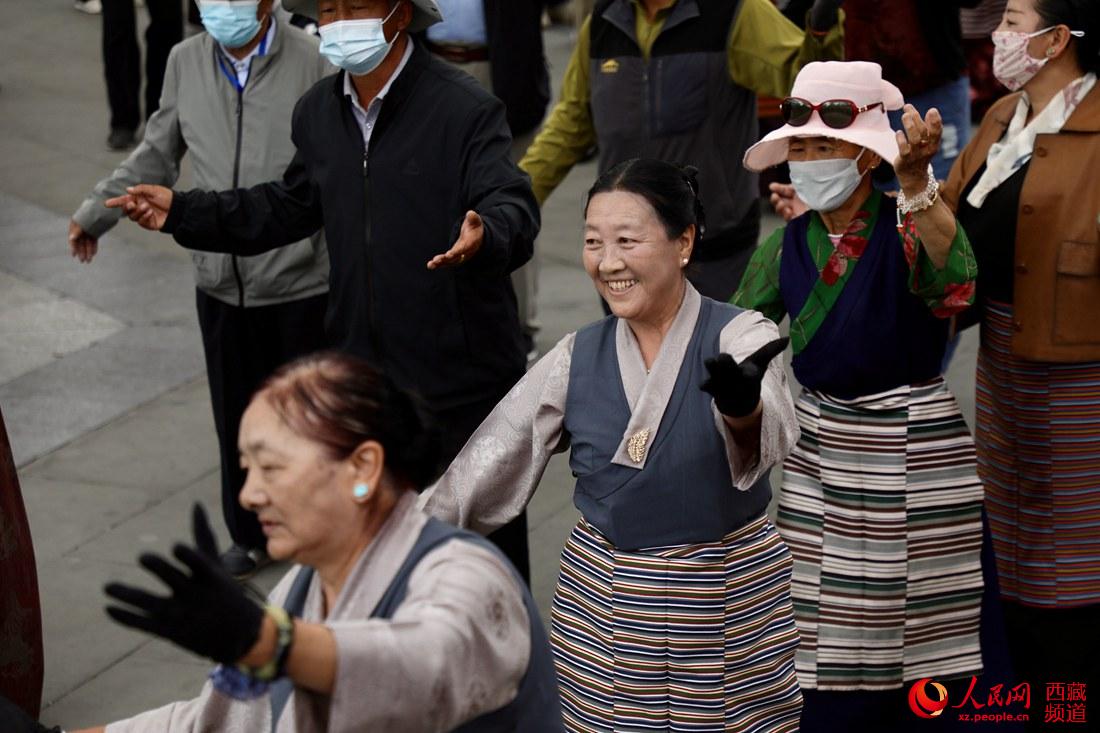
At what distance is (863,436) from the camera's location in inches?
174

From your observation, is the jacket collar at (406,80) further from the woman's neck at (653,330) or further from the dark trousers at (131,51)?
the dark trousers at (131,51)

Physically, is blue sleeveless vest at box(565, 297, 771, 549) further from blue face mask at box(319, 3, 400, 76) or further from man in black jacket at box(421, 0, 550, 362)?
man in black jacket at box(421, 0, 550, 362)

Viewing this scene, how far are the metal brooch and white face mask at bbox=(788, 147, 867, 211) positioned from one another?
974 millimetres

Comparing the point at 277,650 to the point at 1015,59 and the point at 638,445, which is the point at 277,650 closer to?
the point at 638,445

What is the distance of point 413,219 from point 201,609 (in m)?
2.65

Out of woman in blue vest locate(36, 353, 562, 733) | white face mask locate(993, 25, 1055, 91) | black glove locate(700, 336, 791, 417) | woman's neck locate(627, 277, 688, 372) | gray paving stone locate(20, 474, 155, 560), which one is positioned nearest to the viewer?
woman in blue vest locate(36, 353, 562, 733)

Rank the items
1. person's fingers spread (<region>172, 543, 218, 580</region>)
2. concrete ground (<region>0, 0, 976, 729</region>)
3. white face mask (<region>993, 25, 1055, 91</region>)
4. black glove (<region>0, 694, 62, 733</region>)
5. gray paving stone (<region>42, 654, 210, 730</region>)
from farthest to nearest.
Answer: concrete ground (<region>0, 0, 976, 729</region>) < gray paving stone (<region>42, 654, 210, 730</region>) < white face mask (<region>993, 25, 1055, 91</region>) < black glove (<region>0, 694, 62, 733</region>) < person's fingers spread (<region>172, 543, 218, 580</region>)

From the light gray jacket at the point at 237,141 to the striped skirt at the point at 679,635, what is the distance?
85.1 inches

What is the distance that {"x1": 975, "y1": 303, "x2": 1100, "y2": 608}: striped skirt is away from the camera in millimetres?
4770

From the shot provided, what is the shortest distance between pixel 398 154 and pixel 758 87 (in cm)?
139

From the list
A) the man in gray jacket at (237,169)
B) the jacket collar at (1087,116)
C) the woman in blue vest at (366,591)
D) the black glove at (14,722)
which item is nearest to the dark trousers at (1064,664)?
the jacket collar at (1087,116)

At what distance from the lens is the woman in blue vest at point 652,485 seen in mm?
3650

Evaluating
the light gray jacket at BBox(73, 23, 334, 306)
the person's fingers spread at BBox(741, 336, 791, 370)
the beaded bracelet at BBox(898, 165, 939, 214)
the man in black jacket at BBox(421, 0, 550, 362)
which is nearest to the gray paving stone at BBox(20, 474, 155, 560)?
the light gray jacket at BBox(73, 23, 334, 306)

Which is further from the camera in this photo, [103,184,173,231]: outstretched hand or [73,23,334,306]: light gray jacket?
[73,23,334,306]: light gray jacket
